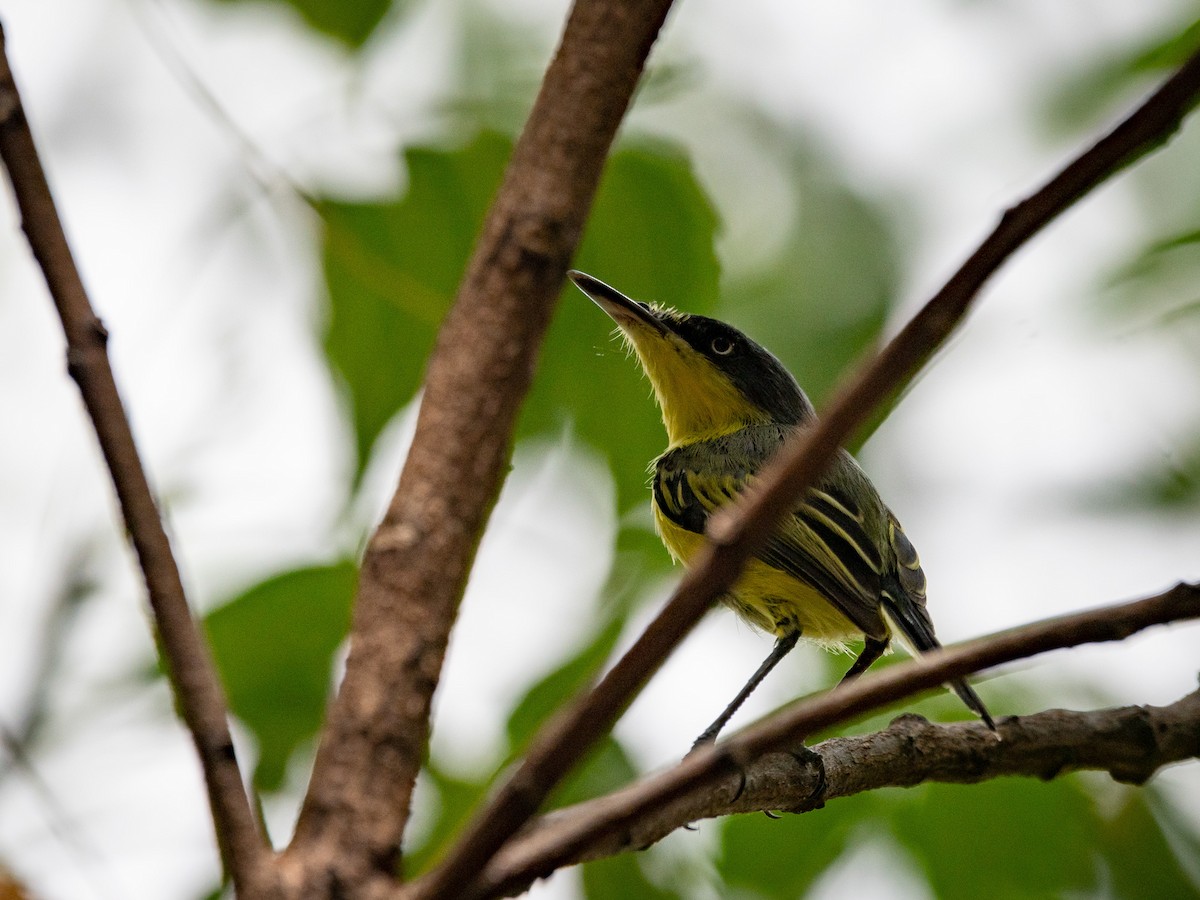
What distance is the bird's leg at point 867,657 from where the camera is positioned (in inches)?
143

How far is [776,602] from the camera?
3734mm

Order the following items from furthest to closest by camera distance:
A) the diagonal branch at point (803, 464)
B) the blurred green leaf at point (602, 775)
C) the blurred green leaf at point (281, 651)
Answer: the blurred green leaf at point (602, 775) < the blurred green leaf at point (281, 651) < the diagonal branch at point (803, 464)

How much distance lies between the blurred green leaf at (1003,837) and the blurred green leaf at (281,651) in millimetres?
1359

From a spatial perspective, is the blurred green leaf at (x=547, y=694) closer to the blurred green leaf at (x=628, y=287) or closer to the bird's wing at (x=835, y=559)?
the blurred green leaf at (x=628, y=287)

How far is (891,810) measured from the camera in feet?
9.23

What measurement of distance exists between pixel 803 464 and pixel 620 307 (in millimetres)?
3296

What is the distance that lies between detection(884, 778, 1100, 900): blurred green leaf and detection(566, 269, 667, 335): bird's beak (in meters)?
1.85

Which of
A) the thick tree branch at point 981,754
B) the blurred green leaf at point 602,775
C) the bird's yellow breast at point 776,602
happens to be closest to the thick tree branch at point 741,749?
the thick tree branch at point 981,754

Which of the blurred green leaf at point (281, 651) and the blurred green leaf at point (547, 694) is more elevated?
the blurred green leaf at point (281, 651)

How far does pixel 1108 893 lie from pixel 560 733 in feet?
6.91

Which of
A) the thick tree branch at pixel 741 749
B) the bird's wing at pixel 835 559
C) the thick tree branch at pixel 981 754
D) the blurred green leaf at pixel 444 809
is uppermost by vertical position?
the bird's wing at pixel 835 559

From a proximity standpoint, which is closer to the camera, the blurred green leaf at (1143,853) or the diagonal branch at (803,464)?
the diagonal branch at (803,464)

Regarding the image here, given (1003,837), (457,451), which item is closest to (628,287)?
(1003,837)

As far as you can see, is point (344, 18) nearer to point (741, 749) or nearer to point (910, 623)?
point (910, 623)
